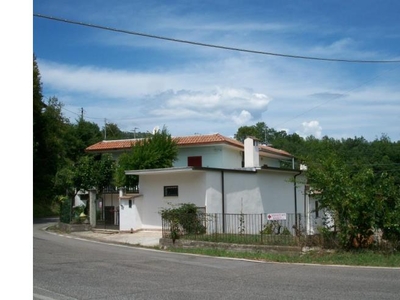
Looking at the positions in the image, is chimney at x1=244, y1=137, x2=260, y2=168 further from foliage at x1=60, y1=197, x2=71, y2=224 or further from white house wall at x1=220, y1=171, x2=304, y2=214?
foliage at x1=60, y1=197, x2=71, y2=224

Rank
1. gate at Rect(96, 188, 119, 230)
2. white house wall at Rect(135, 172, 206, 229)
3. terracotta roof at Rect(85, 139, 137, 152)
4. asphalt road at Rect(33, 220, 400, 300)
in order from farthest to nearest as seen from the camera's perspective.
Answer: terracotta roof at Rect(85, 139, 137, 152)
gate at Rect(96, 188, 119, 230)
white house wall at Rect(135, 172, 206, 229)
asphalt road at Rect(33, 220, 400, 300)

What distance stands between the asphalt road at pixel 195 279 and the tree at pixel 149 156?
41.1 feet

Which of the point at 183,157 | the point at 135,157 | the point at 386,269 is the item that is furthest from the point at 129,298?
the point at 183,157

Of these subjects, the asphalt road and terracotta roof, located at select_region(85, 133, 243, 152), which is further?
terracotta roof, located at select_region(85, 133, 243, 152)

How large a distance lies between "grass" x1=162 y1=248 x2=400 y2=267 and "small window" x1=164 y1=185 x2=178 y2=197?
31.1ft

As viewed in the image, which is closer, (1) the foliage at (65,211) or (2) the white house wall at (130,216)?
(2) the white house wall at (130,216)

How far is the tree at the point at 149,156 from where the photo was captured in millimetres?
30000

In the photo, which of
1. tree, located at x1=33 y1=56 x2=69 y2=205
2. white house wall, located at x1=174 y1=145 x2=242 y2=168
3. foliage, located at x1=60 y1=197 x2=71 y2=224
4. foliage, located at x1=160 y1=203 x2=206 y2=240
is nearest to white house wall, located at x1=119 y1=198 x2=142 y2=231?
foliage, located at x1=60 y1=197 x2=71 y2=224

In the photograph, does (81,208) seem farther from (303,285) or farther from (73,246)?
(303,285)

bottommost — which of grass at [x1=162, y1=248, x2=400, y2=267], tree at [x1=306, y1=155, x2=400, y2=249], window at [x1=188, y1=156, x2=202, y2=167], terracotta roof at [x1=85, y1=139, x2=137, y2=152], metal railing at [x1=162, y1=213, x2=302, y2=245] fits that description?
grass at [x1=162, y1=248, x2=400, y2=267]

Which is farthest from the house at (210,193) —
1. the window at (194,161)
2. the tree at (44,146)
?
the tree at (44,146)

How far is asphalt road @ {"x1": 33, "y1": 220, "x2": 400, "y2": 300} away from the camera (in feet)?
33.6

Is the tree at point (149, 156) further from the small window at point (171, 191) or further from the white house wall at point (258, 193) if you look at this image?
the white house wall at point (258, 193)

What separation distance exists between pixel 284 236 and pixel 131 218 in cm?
1162
